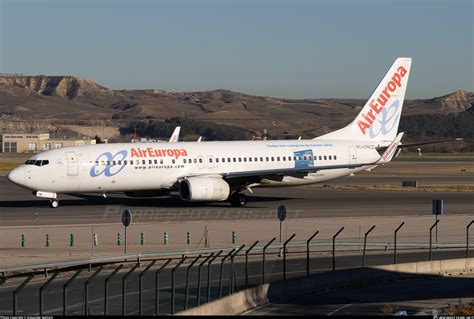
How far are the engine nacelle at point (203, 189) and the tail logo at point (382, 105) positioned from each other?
13176mm

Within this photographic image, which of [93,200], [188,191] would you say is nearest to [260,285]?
[188,191]

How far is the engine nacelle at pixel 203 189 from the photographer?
60594 mm

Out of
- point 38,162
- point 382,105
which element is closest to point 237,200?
point 38,162

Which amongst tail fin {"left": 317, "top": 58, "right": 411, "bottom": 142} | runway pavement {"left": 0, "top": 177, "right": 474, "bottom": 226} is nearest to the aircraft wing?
runway pavement {"left": 0, "top": 177, "right": 474, "bottom": 226}

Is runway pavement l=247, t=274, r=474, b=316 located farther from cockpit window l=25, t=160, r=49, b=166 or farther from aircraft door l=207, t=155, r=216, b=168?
cockpit window l=25, t=160, r=49, b=166

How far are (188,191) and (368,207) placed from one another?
11.4m

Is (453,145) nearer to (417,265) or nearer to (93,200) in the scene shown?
(93,200)

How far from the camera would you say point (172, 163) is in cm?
6241

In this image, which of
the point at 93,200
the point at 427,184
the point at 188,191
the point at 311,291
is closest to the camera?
the point at 311,291

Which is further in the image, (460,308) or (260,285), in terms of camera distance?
(260,285)

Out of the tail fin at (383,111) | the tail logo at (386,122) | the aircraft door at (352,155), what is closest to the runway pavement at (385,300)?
the aircraft door at (352,155)

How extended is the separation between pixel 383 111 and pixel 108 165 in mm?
21094

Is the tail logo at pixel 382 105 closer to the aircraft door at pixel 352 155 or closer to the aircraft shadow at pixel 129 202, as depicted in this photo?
the aircraft door at pixel 352 155

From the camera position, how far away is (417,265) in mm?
38219
